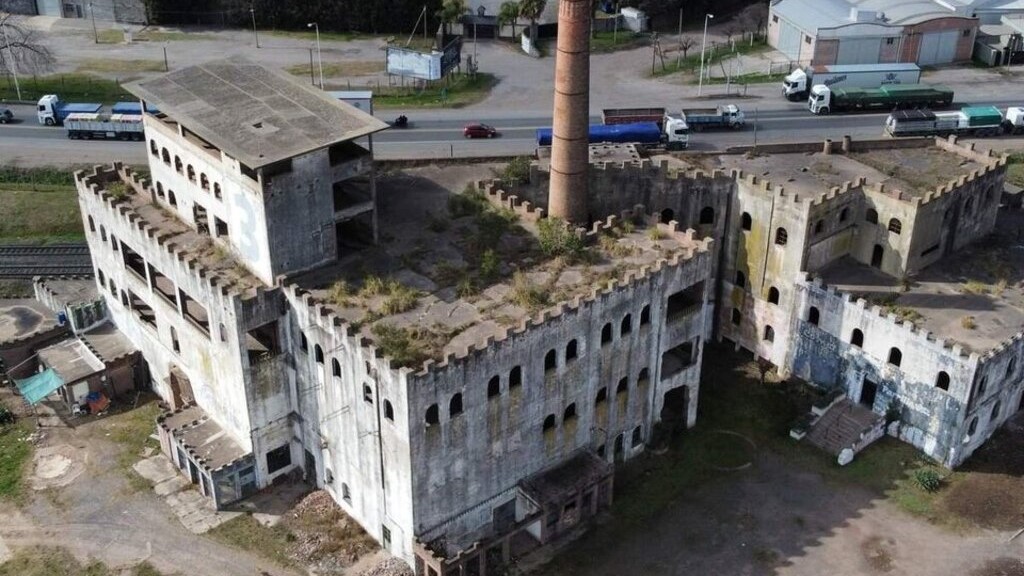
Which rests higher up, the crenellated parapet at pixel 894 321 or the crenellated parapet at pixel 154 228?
the crenellated parapet at pixel 154 228

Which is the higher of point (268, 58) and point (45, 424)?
point (268, 58)

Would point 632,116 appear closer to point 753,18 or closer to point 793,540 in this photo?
point 753,18

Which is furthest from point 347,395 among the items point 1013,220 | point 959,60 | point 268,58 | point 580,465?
point 959,60

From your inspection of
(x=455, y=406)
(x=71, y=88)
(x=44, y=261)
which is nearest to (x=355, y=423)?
(x=455, y=406)

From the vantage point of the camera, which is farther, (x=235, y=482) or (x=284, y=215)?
(x=235, y=482)

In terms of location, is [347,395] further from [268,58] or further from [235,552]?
[268,58]

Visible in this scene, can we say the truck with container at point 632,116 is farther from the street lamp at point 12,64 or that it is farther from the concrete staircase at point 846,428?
the street lamp at point 12,64

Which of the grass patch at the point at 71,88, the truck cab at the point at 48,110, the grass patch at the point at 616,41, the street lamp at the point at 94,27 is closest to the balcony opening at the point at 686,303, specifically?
the grass patch at the point at 616,41
